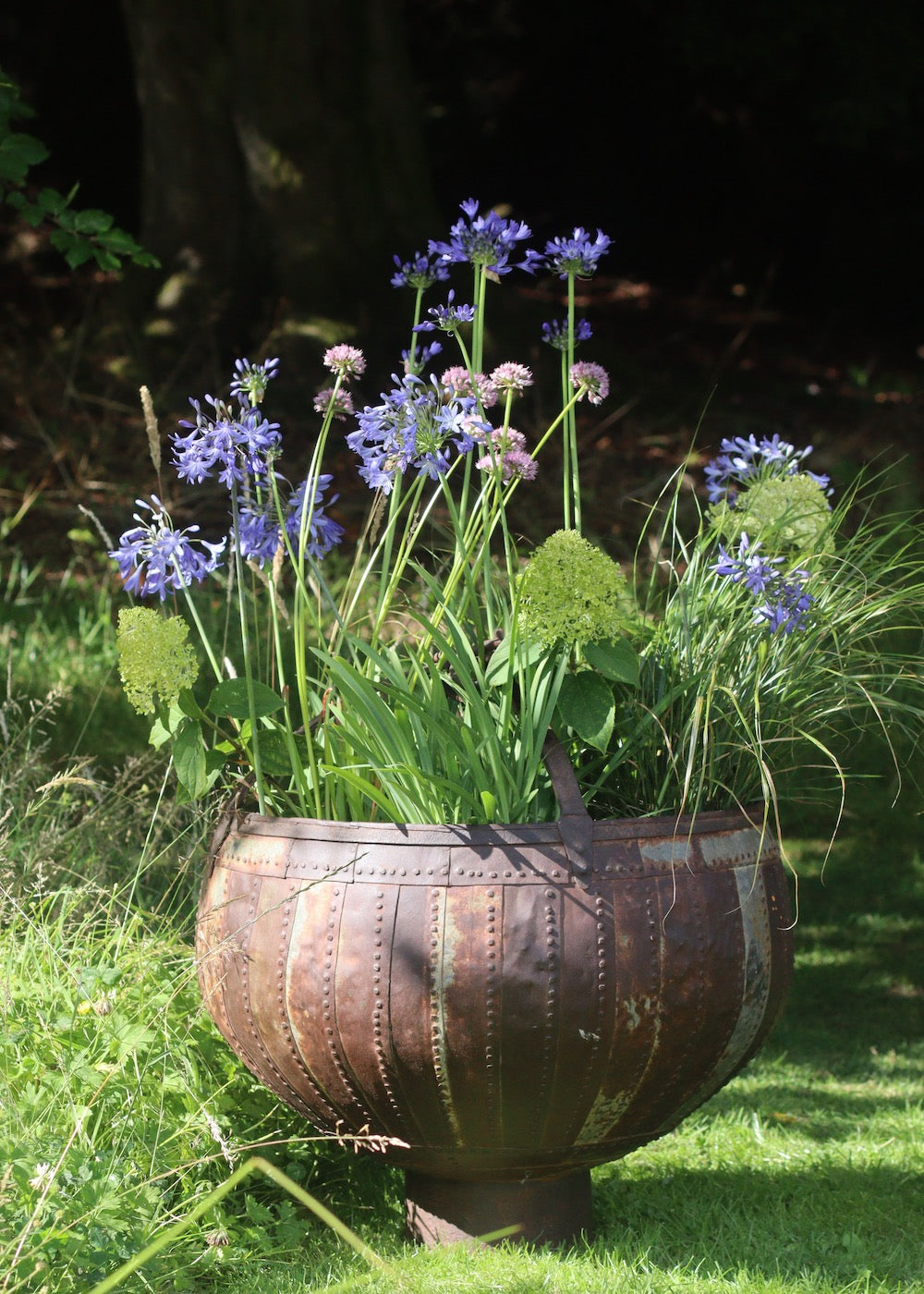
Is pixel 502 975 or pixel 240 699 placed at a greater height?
pixel 240 699

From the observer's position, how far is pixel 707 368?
11.4m

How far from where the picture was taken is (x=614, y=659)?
8.38ft

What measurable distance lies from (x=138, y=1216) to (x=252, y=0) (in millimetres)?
8267

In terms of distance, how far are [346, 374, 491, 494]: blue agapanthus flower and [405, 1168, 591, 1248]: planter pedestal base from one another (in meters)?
1.36

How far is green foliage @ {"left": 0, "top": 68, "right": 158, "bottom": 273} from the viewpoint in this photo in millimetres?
4383

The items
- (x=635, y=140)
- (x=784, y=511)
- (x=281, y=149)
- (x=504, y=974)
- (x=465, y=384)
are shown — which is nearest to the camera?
(x=504, y=974)

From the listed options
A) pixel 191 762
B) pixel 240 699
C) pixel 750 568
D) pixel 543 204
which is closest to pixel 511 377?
pixel 750 568

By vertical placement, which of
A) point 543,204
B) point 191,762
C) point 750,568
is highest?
point 543,204

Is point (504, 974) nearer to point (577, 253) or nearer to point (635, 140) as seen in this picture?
point (577, 253)

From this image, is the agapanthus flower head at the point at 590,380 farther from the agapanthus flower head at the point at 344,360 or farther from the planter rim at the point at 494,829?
the planter rim at the point at 494,829

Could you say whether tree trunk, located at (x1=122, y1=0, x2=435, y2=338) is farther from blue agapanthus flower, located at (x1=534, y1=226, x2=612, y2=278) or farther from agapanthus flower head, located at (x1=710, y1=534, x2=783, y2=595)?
agapanthus flower head, located at (x1=710, y1=534, x2=783, y2=595)

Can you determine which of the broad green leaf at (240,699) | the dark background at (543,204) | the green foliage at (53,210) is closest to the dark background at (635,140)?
the dark background at (543,204)

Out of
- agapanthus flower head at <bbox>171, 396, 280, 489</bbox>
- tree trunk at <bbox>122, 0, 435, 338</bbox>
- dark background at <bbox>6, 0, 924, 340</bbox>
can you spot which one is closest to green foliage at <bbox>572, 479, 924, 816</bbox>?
agapanthus flower head at <bbox>171, 396, 280, 489</bbox>

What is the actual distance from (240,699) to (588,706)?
66 centimetres
